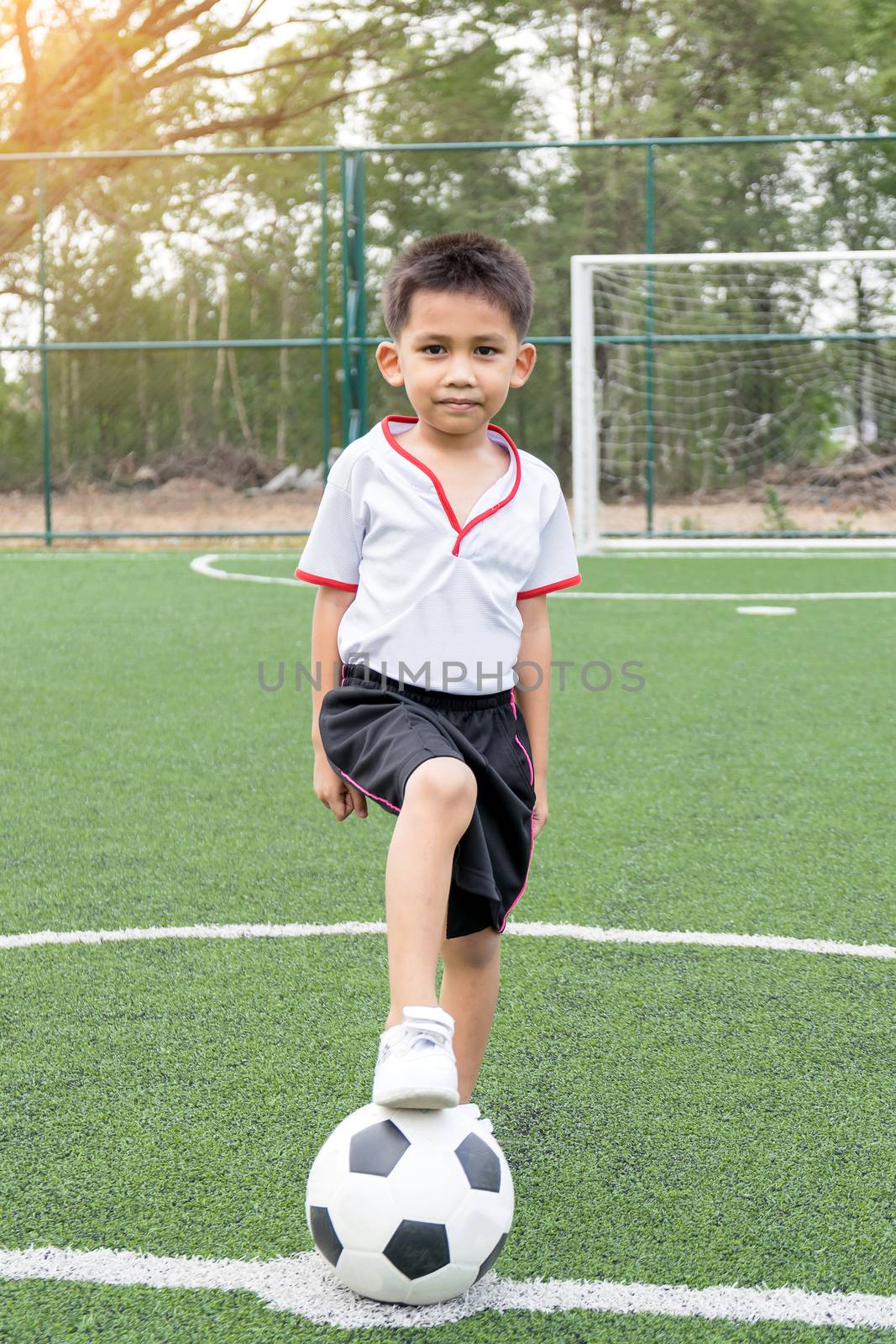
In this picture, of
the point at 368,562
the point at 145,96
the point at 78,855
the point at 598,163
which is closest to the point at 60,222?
the point at 145,96

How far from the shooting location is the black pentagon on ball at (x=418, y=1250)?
5.57 feet

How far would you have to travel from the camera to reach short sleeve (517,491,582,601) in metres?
2.21

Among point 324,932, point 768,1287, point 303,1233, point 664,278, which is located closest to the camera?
point 768,1287

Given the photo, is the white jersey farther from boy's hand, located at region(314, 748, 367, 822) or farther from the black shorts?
boy's hand, located at region(314, 748, 367, 822)

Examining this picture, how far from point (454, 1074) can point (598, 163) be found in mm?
16089

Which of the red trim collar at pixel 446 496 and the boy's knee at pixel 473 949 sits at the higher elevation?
the red trim collar at pixel 446 496

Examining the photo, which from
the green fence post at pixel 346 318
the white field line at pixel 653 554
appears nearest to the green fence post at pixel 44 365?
the white field line at pixel 653 554

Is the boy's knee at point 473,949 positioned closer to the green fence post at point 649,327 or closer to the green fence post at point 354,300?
the green fence post at point 354,300

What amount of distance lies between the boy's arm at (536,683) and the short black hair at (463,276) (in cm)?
41

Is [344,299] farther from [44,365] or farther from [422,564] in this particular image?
[422,564]

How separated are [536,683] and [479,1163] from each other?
73cm

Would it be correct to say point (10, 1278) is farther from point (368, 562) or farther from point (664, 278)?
point (664, 278)

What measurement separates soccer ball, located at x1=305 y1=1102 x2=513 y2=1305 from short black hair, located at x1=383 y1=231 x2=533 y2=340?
1.09m

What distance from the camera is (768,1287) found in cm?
172
